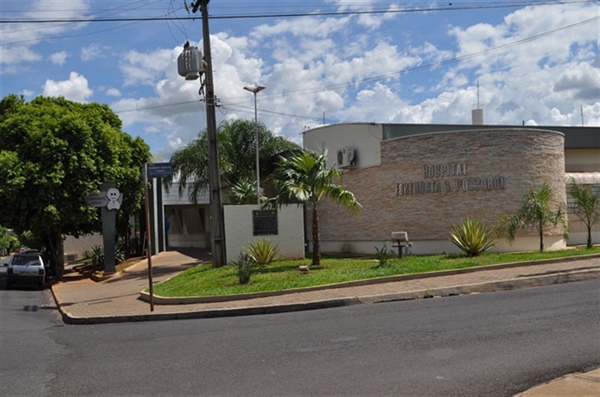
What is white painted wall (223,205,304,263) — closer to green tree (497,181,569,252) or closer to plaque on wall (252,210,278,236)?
plaque on wall (252,210,278,236)

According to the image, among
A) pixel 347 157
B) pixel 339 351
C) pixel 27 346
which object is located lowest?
pixel 27 346

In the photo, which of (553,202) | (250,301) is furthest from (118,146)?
(553,202)

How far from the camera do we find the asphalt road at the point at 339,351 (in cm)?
730

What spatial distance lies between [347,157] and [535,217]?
8.26m

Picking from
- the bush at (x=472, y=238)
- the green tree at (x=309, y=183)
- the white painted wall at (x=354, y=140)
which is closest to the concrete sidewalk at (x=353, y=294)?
the bush at (x=472, y=238)

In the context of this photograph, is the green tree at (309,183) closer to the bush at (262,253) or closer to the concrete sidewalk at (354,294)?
the bush at (262,253)

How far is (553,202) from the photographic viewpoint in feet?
72.9

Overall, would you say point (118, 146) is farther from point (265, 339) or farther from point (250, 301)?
point (265, 339)

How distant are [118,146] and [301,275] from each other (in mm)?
14148

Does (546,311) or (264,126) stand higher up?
(264,126)

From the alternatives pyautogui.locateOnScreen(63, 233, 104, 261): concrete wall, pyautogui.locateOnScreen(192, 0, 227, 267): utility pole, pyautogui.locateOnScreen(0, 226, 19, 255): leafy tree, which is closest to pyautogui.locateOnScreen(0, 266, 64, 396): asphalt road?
pyautogui.locateOnScreen(192, 0, 227, 267): utility pole

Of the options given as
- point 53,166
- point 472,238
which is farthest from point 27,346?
point 53,166

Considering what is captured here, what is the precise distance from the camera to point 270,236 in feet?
76.0

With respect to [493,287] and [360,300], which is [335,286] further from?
[493,287]
